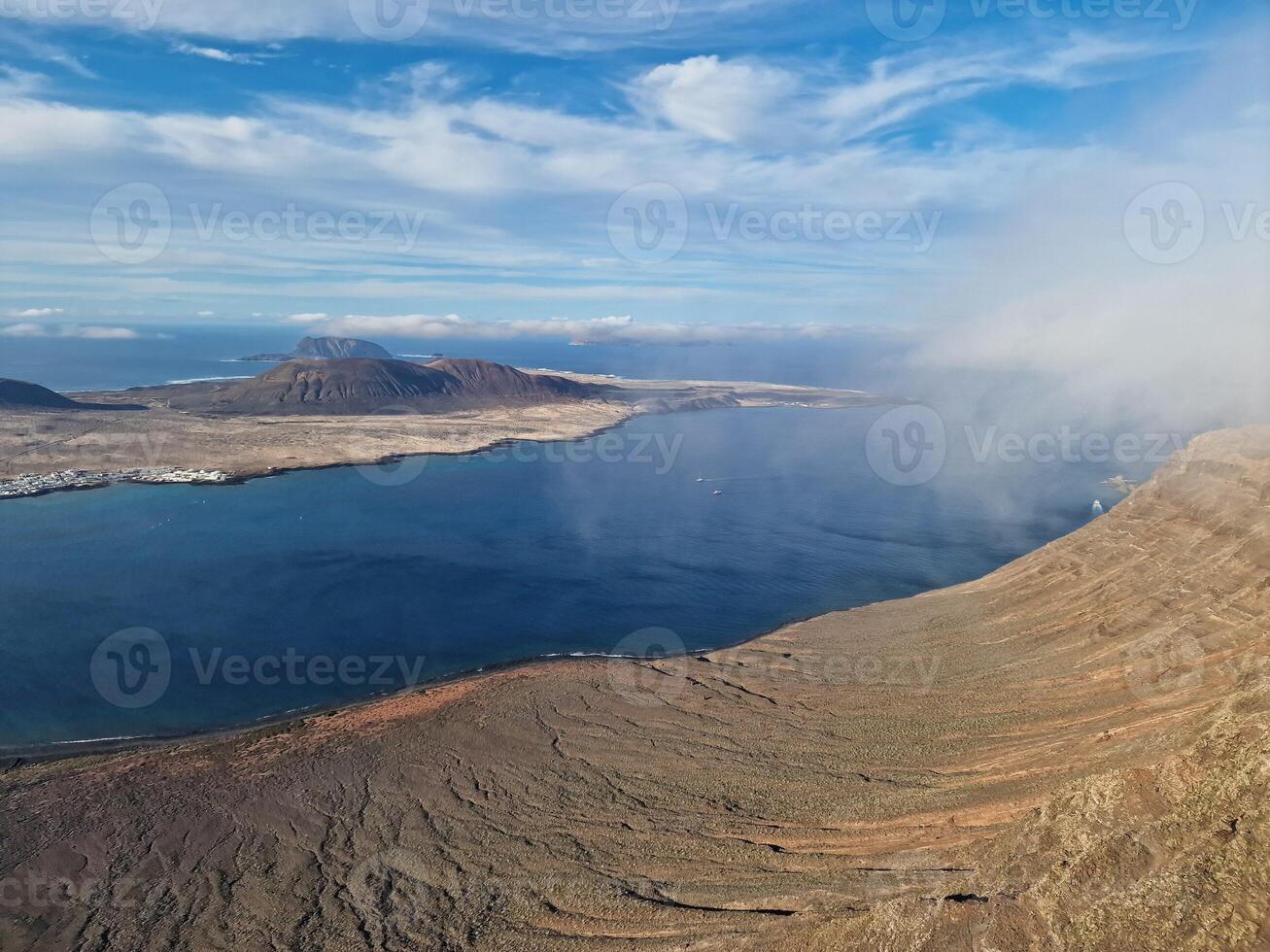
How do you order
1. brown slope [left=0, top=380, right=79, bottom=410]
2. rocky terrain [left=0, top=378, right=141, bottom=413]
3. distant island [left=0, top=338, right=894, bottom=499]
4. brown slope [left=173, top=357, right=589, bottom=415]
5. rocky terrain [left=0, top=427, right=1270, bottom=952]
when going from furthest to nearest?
brown slope [left=173, top=357, right=589, bottom=415]
brown slope [left=0, top=380, right=79, bottom=410]
rocky terrain [left=0, top=378, right=141, bottom=413]
distant island [left=0, top=338, right=894, bottom=499]
rocky terrain [left=0, top=427, right=1270, bottom=952]

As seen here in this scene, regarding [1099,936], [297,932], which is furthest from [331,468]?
[1099,936]

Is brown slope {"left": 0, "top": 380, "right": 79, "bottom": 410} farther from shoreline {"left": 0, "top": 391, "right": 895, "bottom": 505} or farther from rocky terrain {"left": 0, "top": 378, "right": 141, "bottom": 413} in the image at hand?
shoreline {"left": 0, "top": 391, "right": 895, "bottom": 505}

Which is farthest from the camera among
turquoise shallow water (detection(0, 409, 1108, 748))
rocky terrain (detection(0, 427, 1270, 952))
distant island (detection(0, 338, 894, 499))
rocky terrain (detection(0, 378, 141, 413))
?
rocky terrain (detection(0, 378, 141, 413))

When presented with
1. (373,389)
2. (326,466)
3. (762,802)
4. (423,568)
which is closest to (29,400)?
(373,389)

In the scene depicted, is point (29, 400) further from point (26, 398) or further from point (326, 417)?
point (326, 417)

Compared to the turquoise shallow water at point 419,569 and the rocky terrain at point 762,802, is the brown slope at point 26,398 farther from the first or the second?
the rocky terrain at point 762,802

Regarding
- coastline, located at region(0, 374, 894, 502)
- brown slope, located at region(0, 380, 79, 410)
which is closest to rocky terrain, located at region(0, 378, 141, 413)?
brown slope, located at region(0, 380, 79, 410)

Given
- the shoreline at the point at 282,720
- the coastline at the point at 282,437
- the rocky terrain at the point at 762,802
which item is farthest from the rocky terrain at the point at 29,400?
the rocky terrain at the point at 762,802
